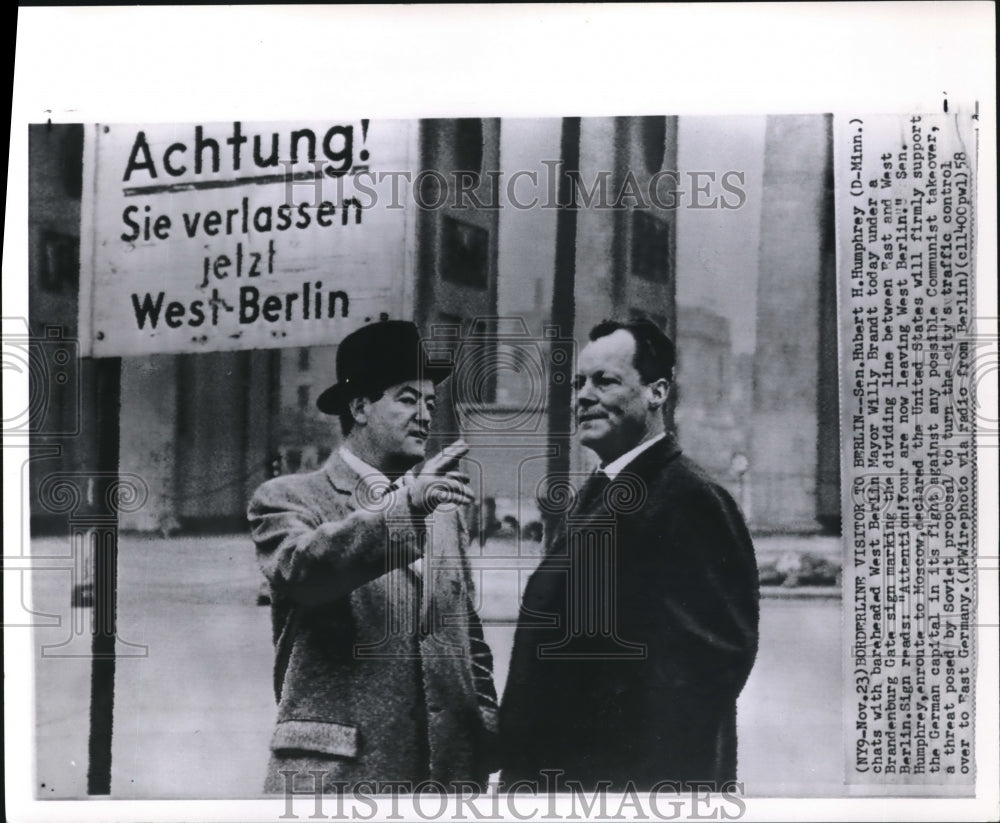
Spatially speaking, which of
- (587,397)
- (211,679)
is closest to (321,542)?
(211,679)

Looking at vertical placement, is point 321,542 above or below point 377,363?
below

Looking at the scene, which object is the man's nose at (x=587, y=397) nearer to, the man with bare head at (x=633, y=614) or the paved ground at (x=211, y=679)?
the man with bare head at (x=633, y=614)

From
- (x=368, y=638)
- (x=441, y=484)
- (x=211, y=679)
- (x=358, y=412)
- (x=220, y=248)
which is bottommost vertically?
(x=211, y=679)

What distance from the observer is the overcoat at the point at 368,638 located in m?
2.94

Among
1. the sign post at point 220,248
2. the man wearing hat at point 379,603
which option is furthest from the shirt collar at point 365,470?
the sign post at point 220,248

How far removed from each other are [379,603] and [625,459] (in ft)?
2.59

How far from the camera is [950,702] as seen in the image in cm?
297

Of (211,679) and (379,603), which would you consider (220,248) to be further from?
(211,679)

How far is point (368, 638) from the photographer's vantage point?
2941mm

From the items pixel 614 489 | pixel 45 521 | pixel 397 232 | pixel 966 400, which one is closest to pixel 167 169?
pixel 397 232

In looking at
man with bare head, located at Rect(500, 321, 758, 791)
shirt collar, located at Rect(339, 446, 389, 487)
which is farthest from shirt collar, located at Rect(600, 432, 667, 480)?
shirt collar, located at Rect(339, 446, 389, 487)

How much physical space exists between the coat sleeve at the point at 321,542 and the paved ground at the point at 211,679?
8 cm

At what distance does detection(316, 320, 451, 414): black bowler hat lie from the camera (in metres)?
2.97

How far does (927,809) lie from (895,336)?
52.2 inches
